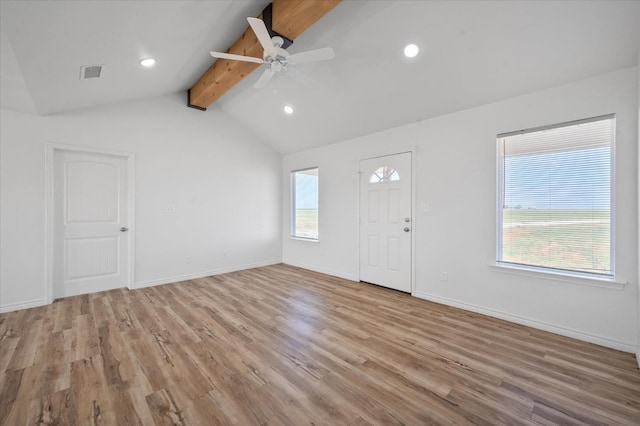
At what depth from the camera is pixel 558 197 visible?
9.12 feet

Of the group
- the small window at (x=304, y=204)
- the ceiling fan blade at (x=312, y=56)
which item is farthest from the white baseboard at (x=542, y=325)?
the ceiling fan blade at (x=312, y=56)

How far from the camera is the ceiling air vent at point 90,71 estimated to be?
2.70 metres

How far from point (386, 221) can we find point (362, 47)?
7.76 feet

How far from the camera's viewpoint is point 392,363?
2.17 metres

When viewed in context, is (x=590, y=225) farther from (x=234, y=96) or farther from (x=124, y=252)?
(x=124, y=252)

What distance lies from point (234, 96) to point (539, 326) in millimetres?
5151

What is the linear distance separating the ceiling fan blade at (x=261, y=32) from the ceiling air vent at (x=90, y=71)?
70.0 inches

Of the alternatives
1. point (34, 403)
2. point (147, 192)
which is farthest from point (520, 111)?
point (147, 192)

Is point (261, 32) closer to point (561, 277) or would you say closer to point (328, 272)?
point (561, 277)

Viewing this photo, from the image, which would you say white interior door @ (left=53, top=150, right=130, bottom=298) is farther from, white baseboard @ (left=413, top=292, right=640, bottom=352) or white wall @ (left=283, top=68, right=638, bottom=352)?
white baseboard @ (left=413, top=292, right=640, bottom=352)

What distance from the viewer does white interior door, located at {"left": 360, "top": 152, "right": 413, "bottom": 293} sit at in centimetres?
396

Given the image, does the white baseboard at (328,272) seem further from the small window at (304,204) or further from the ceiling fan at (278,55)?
the ceiling fan at (278,55)

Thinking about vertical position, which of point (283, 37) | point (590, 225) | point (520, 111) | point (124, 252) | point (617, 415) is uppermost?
point (283, 37)

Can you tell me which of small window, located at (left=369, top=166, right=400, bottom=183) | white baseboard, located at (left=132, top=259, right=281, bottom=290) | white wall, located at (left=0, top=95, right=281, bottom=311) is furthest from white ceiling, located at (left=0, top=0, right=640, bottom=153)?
white baseboard, located at (left=132, top=259, right=281, bottom=290)
